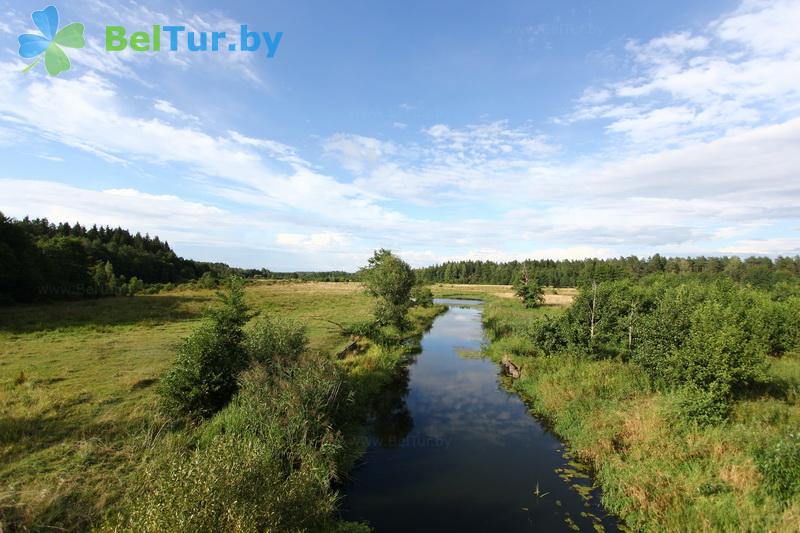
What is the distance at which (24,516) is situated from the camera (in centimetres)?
869

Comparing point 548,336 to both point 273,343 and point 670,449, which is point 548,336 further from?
point 273,343

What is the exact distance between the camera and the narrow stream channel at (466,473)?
11.8m

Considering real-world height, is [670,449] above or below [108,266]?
below

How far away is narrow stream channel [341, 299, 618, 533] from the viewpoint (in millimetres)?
11797

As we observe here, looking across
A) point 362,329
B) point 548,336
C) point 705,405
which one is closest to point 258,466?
point 705,405

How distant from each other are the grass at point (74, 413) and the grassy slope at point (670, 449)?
42.9 feet

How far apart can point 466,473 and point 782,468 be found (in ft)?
31.9

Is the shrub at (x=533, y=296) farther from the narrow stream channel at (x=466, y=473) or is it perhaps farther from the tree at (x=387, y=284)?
the narrow stream channel at (x=466, y=473)

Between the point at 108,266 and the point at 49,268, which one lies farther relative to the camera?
the point at 108,266

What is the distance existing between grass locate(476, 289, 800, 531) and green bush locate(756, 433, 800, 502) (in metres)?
0.03

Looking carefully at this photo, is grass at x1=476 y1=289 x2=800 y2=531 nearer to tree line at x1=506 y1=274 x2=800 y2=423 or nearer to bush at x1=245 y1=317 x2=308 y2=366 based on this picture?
tree line at x1=506 y1=274 x2=800 y2=423

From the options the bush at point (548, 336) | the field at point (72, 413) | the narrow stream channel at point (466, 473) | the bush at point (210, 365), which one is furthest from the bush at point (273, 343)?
the bush at point (548, 336)

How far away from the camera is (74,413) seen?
47.3 ft

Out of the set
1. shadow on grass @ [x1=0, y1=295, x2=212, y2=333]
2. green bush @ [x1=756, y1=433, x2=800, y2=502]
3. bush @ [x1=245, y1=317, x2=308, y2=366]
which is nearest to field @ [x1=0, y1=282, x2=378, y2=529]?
shadow on grass @ [x1=0, y1=295, x2=212, y2=333]
